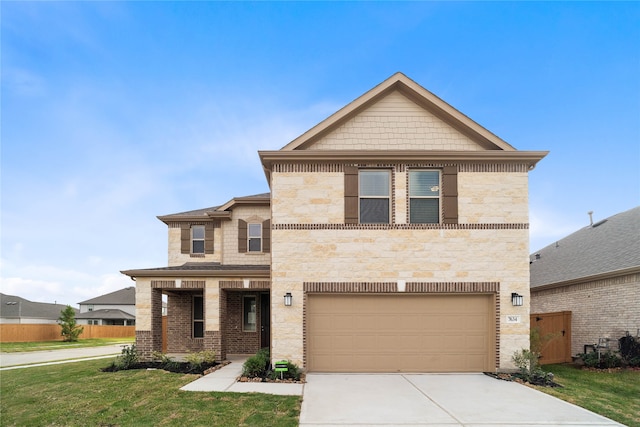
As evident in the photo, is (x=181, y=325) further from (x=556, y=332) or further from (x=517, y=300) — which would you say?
(x=556, y=332)

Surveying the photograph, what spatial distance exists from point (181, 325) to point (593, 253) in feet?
55.6

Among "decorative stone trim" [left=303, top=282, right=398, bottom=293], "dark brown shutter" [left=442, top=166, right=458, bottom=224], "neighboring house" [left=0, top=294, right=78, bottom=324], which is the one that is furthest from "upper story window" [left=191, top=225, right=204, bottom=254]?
"neighboring house" [left=0, top=294, right=78, bottom=324]

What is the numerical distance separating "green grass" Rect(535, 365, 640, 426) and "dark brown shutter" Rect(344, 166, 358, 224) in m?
6.25

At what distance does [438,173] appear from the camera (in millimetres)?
12477

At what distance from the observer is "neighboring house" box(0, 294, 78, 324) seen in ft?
149

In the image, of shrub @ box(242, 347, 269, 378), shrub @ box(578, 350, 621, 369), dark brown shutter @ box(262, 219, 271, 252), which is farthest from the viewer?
dark brown shutter @ box(262, 219, 271, 252)

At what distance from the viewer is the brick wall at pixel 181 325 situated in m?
16.7

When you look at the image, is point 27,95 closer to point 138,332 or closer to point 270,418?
point 138,332

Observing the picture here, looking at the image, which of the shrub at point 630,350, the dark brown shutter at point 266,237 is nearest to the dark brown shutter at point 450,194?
the shrub at point 630,350

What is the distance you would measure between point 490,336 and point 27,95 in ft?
60.2

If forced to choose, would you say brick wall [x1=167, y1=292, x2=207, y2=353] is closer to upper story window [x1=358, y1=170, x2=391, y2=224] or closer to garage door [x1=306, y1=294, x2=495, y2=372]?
garage door [x1=306, y1=294, x2=495, y2=372]

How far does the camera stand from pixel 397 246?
474 inches

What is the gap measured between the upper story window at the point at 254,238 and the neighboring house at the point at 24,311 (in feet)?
138

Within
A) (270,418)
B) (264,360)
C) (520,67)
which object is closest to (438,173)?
(264,360)
